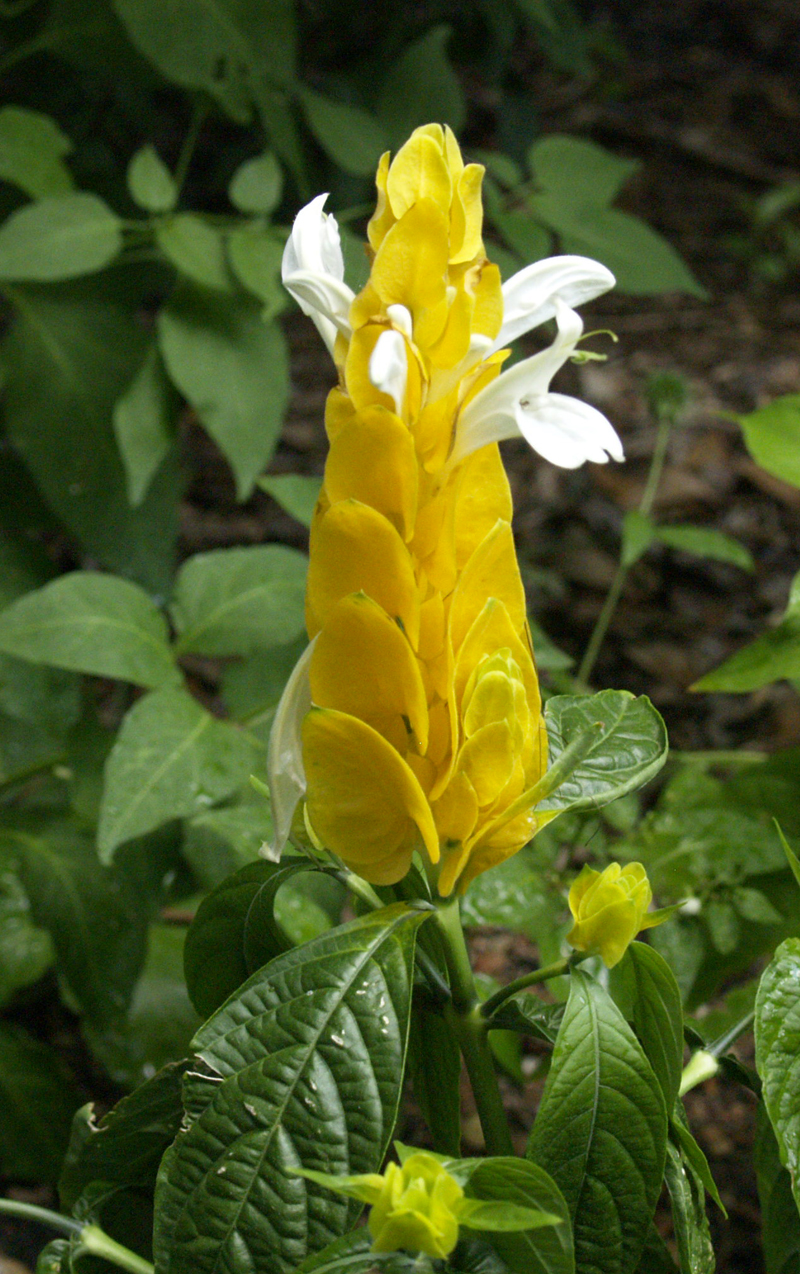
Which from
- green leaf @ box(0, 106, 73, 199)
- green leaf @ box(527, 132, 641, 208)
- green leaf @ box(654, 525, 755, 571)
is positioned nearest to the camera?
green leaf @ box(654, 525, 755, 571)

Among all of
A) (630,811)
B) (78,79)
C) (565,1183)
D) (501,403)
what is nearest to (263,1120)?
(565,1183)

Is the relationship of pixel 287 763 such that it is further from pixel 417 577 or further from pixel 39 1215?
pixel 39 1215

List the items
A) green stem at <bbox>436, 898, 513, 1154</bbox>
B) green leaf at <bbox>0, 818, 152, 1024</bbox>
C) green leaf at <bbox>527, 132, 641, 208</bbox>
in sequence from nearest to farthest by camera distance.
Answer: green stem at <bbox>436, 898, 513, 1154</bbox>
green leaf at <bbox>0, 818, 152, 1024</bbox>
green leaf at <bbox>527, 132, 641, 208</bbox>

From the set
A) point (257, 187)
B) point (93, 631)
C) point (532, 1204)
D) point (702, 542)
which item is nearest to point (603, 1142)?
point (532, 1204)

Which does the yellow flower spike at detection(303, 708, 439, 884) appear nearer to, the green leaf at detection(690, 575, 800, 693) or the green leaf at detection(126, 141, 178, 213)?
the green leaf at detection(690, 575, 800, 693)

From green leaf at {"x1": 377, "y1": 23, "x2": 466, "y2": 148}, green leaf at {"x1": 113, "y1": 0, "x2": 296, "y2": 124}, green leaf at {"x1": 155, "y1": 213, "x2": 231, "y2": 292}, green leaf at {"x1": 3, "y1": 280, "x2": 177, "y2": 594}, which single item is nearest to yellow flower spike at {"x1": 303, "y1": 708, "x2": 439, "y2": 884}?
green leaf at {"x1": 155, "y1": 213, "x2": 231, "y2": 292}

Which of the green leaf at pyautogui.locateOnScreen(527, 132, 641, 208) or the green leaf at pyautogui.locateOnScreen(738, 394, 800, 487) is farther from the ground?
the green leaf at pyautogui.locateOnScreen(738, 394, 800, 487)

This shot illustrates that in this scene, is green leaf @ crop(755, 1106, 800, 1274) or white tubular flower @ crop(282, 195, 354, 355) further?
green leaf @ crop(755, 1106, 800, 1274)
